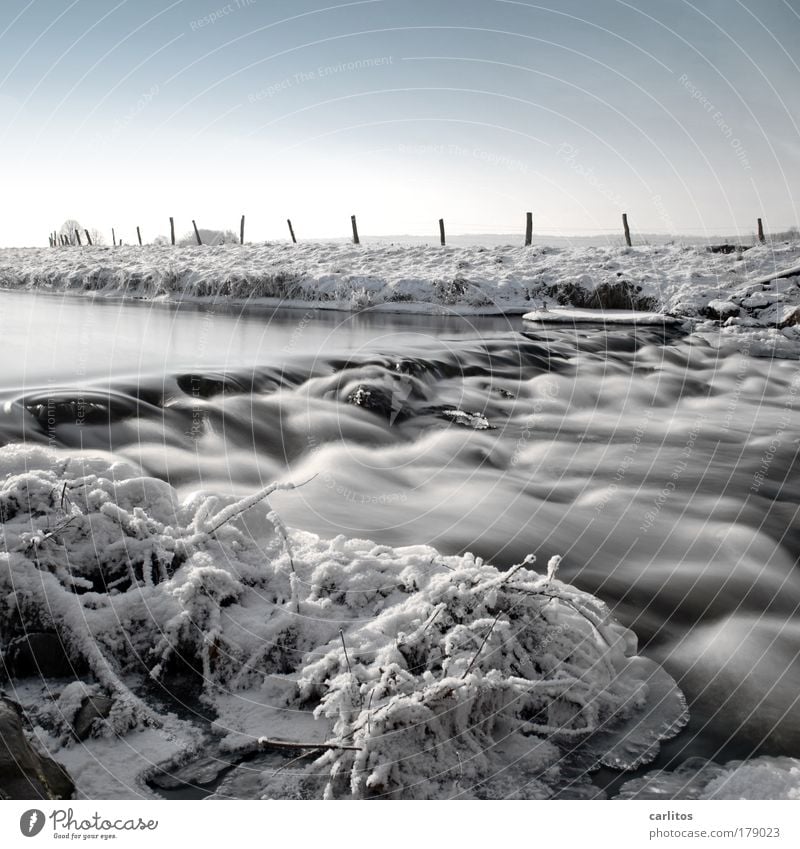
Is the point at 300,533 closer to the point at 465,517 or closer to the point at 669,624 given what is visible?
the point at 465,517

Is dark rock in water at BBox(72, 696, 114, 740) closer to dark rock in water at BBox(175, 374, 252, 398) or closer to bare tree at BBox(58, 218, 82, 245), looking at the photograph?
dark rock in water at BBox(175, 374, 252, 398)

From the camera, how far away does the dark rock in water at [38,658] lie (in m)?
2.65

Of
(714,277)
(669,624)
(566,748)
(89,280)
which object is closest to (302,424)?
(669,624)

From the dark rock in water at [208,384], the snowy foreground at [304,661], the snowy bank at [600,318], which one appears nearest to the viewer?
the snowy foreground at [304,661]

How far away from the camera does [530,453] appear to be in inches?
273

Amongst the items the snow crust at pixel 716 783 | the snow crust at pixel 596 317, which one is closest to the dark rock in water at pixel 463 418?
the snow crust at pixel 716 783

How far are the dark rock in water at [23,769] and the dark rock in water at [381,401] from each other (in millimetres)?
5552

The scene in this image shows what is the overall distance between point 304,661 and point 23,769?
108cm

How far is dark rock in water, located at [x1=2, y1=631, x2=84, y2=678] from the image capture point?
2.65 m

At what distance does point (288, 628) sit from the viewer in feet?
9.61

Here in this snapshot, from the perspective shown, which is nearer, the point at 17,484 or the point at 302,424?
the point at 17,484

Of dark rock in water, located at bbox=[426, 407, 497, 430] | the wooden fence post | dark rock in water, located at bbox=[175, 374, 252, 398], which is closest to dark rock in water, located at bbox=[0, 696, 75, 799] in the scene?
dark rock in water, located at bbox=[175, 374, 252, 398]

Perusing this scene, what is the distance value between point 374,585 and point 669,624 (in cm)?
179
